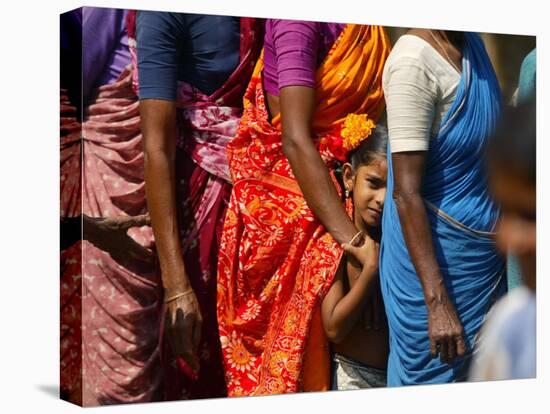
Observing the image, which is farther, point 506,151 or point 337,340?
point 506,151

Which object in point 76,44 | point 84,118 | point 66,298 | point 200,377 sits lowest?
point 200,377

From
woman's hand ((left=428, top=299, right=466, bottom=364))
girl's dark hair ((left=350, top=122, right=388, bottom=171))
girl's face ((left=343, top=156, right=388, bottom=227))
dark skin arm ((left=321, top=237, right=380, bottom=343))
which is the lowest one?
woman's hand ((left=428, top=299, right=466, bottom=364))

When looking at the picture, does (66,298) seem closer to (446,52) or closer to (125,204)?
(125,204)

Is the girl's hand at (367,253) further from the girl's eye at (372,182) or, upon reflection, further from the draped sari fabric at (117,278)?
the draped sari fabric at (117,278)

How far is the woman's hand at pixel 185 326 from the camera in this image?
6.31 meters

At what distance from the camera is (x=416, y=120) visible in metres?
6.72

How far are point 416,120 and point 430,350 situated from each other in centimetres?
140

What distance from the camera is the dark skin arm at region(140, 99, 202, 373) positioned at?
20.5 feet

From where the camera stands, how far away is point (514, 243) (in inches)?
284

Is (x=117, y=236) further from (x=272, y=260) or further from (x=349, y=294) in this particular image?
(x=349, y=294)

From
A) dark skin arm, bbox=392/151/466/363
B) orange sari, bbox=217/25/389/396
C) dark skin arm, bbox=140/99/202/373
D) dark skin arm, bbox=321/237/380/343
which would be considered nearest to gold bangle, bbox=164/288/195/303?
dark skin arm, bbox=140/99/202/373

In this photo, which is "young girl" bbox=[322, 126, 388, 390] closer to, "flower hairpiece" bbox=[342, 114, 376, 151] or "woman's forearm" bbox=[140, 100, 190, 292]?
"flower hairpiece" bbox=[342, 114, 376, 151]

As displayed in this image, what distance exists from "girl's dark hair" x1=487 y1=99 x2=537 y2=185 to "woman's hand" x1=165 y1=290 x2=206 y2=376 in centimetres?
212

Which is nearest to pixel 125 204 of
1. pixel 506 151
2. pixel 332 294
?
pixel 332 294
